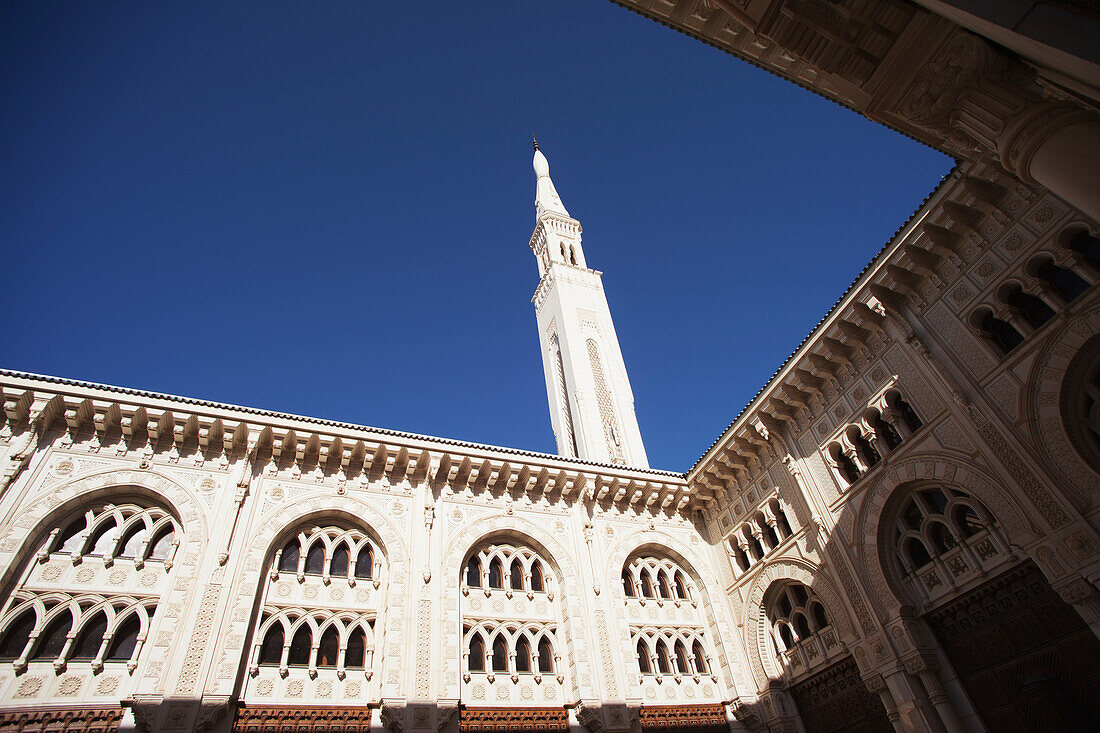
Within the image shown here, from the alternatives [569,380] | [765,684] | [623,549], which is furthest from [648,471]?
[569,380]

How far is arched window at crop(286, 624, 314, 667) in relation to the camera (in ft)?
37.2

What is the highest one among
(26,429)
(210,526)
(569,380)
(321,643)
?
(569,380)

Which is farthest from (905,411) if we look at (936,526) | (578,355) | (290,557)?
(578,355)

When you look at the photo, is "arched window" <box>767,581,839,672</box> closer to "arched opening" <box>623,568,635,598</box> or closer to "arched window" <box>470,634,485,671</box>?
"arched opening" <box>623,568,635,598</box>

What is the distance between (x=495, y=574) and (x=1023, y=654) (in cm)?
971

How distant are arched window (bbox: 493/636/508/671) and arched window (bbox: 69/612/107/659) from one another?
7.00 metres

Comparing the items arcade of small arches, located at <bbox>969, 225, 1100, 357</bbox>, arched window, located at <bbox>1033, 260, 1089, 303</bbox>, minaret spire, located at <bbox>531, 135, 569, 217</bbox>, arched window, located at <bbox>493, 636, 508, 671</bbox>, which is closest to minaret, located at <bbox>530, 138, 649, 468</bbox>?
minaret spire, located at <bbox>531, 135, 569, 217</bbox>

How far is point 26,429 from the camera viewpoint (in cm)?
1159

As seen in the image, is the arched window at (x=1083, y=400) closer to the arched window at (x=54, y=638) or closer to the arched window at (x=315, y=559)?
the arched window at (x=315, y=559)

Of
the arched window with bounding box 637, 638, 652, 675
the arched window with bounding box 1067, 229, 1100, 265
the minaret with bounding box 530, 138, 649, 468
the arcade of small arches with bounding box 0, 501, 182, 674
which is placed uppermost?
the minaret with bounding box 530, 138, 649, 468

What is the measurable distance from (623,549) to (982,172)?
10.8 meters

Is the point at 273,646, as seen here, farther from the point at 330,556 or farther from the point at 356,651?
the point at 330,556

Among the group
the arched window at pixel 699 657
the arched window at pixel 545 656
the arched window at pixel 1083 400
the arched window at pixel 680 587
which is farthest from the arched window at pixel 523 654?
the arched window at pixel 1083 400

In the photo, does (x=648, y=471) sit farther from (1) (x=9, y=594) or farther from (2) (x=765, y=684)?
(1) (x=9, y=594)
